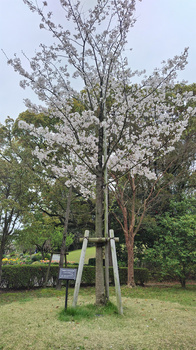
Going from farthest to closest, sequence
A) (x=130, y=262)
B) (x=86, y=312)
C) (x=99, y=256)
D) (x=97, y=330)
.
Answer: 1. (x=130, y=262)
2. (x=99, y=256)
3. (x=86, y=312)
4. (x=97, y=330)

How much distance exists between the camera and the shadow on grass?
3.87 meters

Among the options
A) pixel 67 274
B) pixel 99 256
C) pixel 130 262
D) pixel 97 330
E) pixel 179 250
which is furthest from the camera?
pixel 130 262

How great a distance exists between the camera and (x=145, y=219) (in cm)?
1085

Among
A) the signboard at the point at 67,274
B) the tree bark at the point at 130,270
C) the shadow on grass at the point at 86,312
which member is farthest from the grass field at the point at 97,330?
the tree bark at the point at 130,270

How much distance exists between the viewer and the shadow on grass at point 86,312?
3.87 m

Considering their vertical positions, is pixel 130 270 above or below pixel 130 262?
below

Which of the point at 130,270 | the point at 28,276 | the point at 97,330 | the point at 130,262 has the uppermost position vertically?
the point at 130,262

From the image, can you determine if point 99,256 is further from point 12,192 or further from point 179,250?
point 179,250

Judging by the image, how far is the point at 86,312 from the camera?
4.18 meters

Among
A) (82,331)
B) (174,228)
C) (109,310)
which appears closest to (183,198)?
(174,228)

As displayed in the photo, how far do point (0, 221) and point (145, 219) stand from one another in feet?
21.0

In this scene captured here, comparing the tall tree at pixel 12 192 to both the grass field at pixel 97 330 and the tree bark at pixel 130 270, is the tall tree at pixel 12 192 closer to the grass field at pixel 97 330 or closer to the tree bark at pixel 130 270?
the grass field at pixel 97 330

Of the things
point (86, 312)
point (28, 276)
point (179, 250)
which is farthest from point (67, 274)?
point (179, 250)

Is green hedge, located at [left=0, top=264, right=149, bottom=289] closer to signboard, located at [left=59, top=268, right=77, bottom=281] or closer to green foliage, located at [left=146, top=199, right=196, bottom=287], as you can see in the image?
green foliage, located at [left=146, top=199, right=196, bottom=287]
